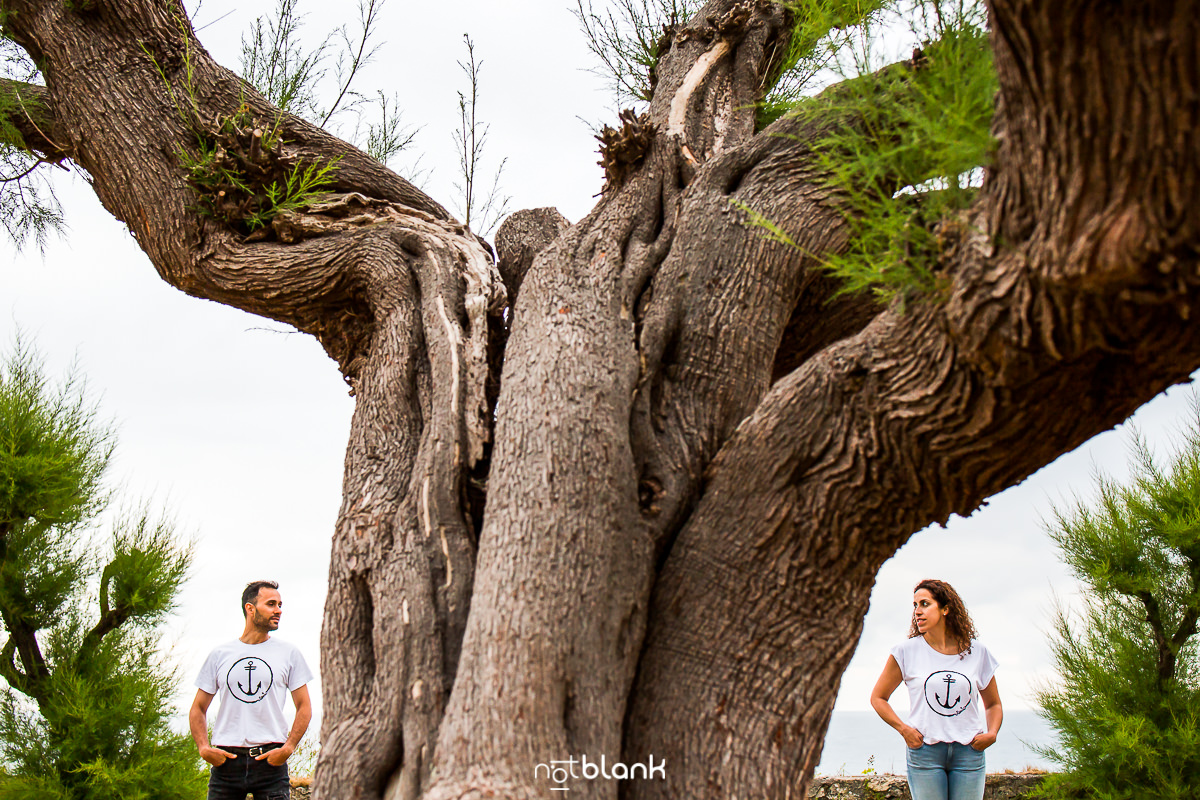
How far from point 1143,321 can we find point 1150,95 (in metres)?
0.40

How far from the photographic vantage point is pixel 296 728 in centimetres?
327

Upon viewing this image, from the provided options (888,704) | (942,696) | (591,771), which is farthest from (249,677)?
(942,696)

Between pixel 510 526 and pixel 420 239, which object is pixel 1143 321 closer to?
pixel 510 526

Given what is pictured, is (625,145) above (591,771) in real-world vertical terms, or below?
above

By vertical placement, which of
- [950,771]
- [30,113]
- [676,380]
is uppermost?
[30,113]

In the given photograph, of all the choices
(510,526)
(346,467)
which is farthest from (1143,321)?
(346,467)

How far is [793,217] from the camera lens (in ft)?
8.14

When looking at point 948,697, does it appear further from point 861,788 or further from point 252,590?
point 252,590

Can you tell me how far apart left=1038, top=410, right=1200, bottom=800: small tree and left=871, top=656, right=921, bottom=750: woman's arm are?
2.87 m

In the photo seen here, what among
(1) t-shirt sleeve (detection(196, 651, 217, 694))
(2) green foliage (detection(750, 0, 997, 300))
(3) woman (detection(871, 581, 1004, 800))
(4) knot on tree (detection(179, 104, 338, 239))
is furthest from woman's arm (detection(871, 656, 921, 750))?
(4) knot on tree (detection(179, 104, 338, 239))

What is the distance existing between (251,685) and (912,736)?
7.89 feet

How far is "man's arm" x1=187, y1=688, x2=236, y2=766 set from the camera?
311cm

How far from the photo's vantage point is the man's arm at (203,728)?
3.11 metres

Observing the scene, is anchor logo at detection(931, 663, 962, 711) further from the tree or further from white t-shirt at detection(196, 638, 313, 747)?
white t-shirt at detection(196, 638, 313, 747)
